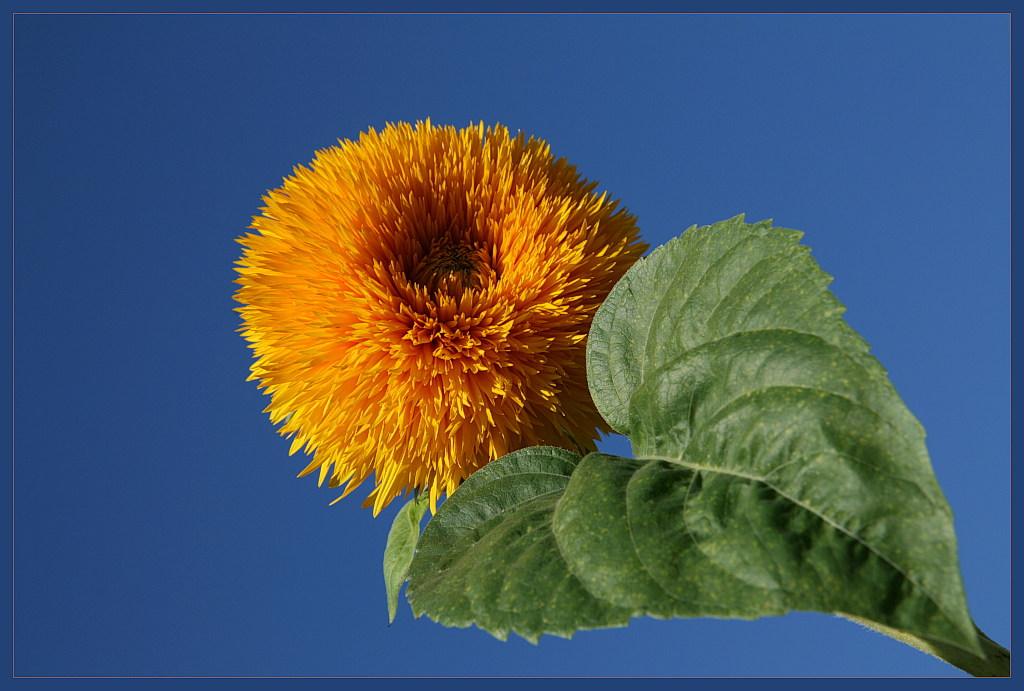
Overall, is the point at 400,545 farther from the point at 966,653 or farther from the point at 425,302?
the point at 966,653

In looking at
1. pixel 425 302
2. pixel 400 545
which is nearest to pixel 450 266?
pixel 425 302

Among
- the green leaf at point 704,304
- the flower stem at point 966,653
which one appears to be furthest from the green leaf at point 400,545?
the flower stem at point 966,653

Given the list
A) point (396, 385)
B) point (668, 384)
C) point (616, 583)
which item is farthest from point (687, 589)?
point (396, 385)

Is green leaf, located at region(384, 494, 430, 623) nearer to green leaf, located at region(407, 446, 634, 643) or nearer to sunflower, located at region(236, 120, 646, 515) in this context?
sunflower, located at region(236, 120, 646, 515)

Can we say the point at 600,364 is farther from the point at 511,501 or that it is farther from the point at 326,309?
the point at 326,309

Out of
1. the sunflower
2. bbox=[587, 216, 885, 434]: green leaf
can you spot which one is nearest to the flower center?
the sunflower
